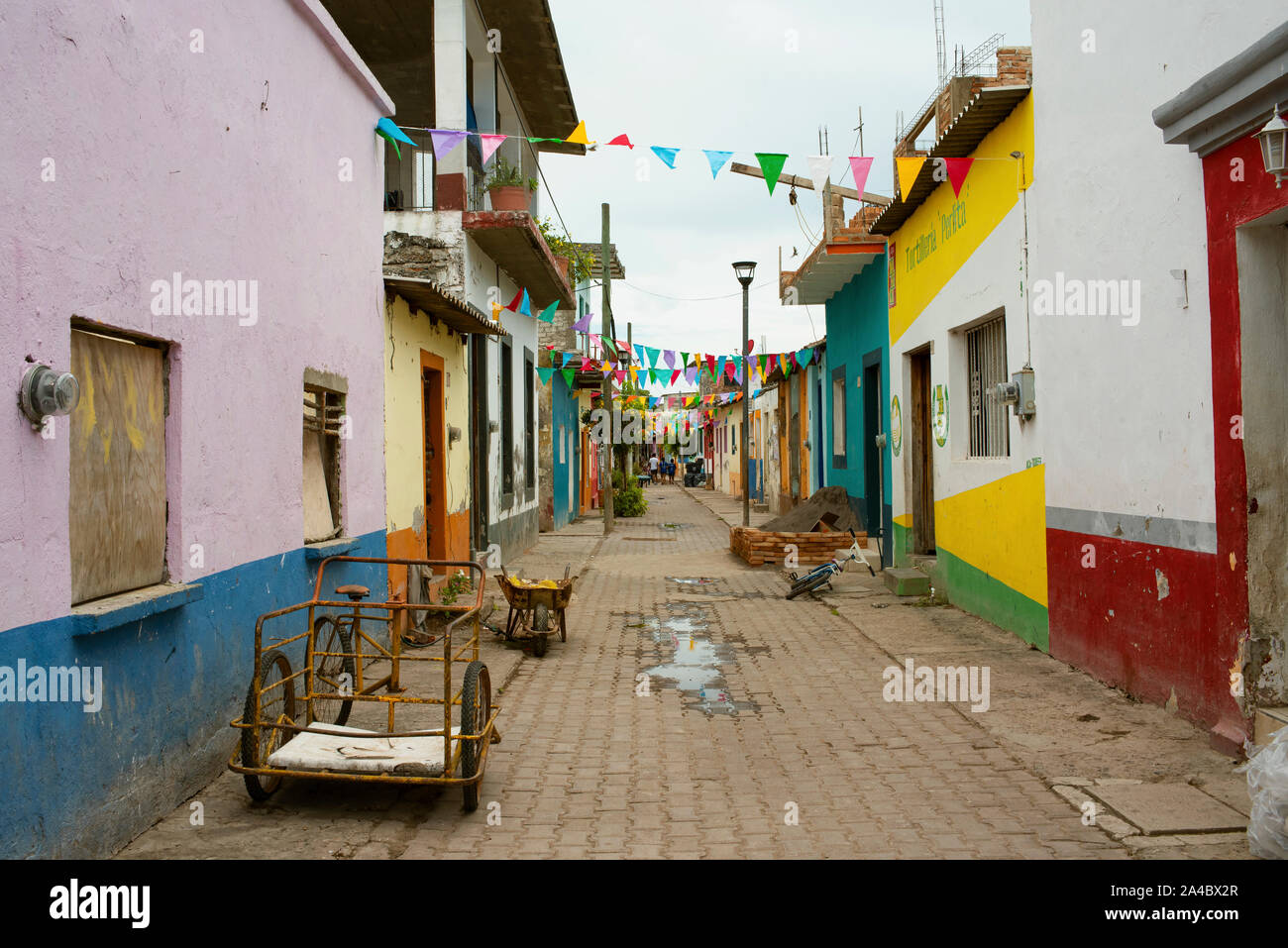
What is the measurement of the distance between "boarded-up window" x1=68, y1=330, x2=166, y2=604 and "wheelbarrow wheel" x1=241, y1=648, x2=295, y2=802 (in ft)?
2.19

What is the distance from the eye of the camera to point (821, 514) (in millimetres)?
15383

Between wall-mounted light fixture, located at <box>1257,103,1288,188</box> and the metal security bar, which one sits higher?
wall-mounted light fixture, located at <box>1257,103,1288,188</box>

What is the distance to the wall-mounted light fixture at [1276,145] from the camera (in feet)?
14.6

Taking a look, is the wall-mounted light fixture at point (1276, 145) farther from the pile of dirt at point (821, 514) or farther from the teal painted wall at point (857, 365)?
the pile of dirt at point (821, 514)

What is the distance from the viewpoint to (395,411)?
920cm

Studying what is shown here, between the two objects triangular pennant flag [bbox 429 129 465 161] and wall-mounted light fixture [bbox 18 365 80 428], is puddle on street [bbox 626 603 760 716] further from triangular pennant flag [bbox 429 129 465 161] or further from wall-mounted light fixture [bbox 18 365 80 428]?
triangular pennant flag [bbox 429 129 465 161]

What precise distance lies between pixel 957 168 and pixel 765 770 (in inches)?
238

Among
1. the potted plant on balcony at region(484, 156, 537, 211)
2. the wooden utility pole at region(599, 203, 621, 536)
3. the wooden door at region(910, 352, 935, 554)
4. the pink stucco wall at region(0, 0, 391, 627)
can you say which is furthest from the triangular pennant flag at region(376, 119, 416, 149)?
the wooden utility pole at region(599, 203, 621, 536)

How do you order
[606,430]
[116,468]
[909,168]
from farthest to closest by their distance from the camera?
[606,430]
[909,168]
[116,468]

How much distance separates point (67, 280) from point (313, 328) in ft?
9.57

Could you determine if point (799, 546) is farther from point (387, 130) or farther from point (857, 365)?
point (387, 130)

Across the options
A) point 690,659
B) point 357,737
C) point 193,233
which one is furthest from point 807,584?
point 193,233

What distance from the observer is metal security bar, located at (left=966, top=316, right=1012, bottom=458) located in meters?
9.23

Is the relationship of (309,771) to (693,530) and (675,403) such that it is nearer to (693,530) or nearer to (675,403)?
(693,530)
